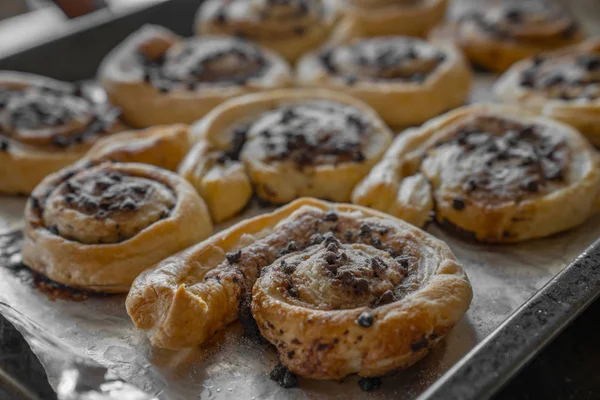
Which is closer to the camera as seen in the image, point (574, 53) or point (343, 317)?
point (343, 317)

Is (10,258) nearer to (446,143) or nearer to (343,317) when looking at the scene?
A: (343,317)

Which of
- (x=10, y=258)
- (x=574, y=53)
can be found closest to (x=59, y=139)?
(x=10, y=258)

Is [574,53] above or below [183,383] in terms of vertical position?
above

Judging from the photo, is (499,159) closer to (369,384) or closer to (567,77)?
(567,77)

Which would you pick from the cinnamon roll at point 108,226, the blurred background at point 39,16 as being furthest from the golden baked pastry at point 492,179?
the blurred background at point 39,16

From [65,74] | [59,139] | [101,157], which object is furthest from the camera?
[65,74]

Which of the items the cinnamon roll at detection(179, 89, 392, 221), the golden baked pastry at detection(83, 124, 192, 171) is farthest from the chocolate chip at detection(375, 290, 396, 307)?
the golden baked pastry at detection(83, 124, 192, 171)

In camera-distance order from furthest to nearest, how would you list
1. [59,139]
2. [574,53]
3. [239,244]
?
[574,53], [59,139], [239,244]
